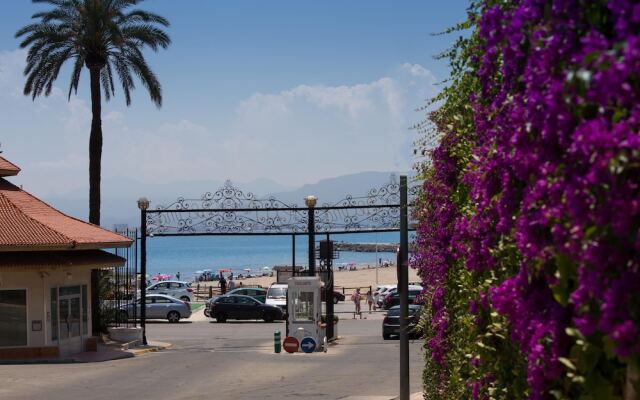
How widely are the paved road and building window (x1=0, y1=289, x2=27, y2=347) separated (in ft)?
9.54

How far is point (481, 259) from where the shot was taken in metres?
5.68

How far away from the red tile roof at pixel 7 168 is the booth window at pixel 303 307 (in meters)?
11.8

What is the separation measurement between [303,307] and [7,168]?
1220 centimetres

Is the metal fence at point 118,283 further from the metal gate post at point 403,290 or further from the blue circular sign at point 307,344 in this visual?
the metal gate post at point 403,290

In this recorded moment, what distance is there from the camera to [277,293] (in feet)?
167

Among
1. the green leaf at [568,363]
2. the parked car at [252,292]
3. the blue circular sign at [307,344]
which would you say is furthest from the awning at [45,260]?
the green leaf at [568,363]

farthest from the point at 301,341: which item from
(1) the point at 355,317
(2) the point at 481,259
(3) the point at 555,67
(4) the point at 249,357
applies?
(3) the point at 555,67

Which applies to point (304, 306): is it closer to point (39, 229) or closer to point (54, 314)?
point (54, 314)

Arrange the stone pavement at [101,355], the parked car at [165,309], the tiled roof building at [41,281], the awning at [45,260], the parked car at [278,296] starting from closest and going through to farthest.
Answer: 1. the stone pavement at [101,355]
2. the awning at [45,260]
3. the tiled roof building at [41,281]
4. the parked car at [165,309]
5. the parked car at [278,296]

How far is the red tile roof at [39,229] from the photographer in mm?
29234

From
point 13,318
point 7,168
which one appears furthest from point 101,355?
point 7,168

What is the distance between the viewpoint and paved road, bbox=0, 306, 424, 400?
2005cm

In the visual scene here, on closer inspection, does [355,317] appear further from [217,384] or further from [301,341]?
[217,384]

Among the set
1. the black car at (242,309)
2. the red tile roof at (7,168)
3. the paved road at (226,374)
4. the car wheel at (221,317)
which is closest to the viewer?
the paved road at (226,374)
